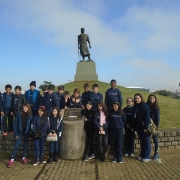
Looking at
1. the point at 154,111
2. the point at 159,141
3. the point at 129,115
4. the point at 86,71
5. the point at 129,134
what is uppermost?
the point at 86,71

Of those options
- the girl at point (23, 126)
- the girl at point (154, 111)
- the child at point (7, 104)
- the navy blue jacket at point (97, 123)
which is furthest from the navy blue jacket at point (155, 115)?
the child at point (7, 104)

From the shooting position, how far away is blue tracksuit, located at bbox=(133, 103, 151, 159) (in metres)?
4.77

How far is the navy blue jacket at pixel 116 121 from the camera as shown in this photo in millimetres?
4855

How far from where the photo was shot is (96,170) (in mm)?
4359

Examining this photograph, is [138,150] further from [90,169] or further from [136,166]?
[90,169]

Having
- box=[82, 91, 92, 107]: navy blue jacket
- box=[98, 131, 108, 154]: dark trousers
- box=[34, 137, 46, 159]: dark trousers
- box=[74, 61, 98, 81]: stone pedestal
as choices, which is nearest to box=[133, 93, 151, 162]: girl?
box=[98, 131, 108, 154]: dark trousers

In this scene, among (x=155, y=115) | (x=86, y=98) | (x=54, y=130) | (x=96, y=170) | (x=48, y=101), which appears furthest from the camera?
(x=86, y=98)

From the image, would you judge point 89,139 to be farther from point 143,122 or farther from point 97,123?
point 143,122

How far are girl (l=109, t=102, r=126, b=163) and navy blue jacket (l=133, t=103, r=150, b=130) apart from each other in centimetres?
30

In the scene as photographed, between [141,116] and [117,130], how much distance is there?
634 mm

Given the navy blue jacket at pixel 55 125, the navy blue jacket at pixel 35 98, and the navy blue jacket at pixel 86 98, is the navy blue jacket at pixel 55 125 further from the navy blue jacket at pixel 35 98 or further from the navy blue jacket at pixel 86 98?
the navy blue jacket at pixel 86 98

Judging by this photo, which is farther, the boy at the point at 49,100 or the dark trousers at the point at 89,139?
the boy at the point at 49,100

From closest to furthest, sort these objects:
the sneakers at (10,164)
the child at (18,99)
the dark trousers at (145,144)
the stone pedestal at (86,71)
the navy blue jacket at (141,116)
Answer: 1. the sneakers at (10,164)
2. the navy blue jacket at (141,116)
3. the dark trousers at (145,144)
4. the child at (18,99)
5. the stone pedestal at (86,71)

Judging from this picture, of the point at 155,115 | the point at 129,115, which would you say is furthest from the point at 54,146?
the point at 155,115
